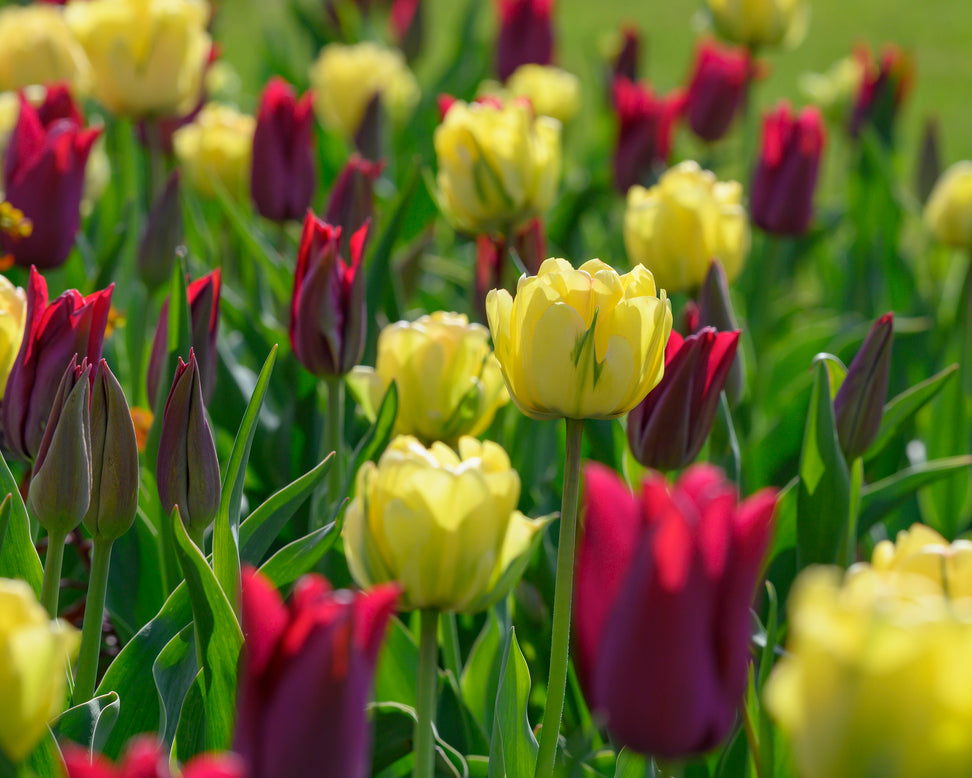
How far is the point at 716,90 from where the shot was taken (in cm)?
262

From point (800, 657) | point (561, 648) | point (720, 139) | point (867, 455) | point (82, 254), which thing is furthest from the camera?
point (720, 139)

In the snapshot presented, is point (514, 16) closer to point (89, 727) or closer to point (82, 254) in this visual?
point (82, 254)

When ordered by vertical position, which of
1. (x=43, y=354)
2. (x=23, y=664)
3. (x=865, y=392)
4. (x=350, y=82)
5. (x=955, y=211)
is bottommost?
(x=350, y=82)

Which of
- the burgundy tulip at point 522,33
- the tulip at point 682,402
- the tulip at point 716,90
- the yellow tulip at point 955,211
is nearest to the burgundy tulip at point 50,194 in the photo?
the tulip at point 682,402

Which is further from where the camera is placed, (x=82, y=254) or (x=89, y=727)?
(x=82, y=254)

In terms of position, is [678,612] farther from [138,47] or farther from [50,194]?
[138,47]

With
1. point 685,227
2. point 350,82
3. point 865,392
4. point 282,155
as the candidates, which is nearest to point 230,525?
point 865,392

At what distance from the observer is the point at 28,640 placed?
0.47 meters

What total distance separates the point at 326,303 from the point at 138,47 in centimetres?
93

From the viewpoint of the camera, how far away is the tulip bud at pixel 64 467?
32.0 inches

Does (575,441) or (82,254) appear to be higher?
(575,441)

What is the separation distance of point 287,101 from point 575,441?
1071 millimetres

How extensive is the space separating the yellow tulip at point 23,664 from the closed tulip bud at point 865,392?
846 mm

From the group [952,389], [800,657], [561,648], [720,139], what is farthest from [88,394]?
[720,139]
